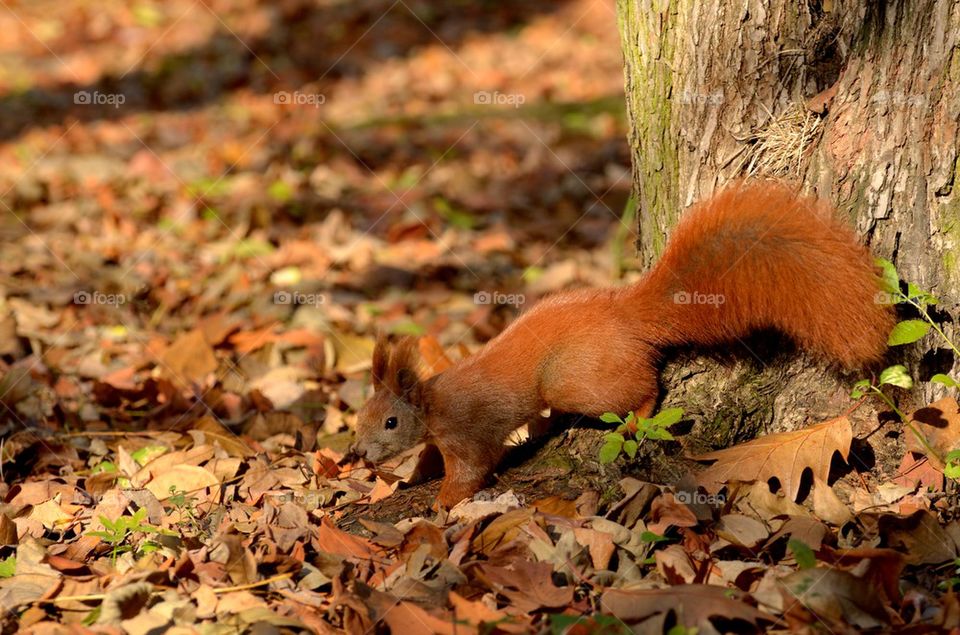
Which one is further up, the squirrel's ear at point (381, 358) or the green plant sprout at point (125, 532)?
the squirrel's ear at point (381, 358)

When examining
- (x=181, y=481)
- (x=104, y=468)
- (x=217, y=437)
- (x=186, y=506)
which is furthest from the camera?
(x=217, y=437)

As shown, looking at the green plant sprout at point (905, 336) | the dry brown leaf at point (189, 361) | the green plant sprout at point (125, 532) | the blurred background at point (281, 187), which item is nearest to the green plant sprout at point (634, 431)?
the green plant sprout at point (905, 336)

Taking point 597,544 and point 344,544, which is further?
point 344,544

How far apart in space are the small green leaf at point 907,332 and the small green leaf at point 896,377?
0.12 metres

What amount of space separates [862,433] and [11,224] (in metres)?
4.74

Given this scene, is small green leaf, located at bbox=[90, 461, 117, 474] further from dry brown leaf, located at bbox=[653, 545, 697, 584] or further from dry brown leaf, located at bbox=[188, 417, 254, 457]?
dry brown leaf, located at bbox=[653, 545, 697, 584]

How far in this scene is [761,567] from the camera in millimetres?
2199

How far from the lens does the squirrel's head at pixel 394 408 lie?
9.62ft

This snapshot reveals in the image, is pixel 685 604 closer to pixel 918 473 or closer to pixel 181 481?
pixel 918 473

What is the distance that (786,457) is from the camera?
2.52m

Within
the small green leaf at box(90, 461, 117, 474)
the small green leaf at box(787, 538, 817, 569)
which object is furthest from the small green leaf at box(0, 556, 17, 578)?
the small green leaf at box(787, 538, 817, 569)

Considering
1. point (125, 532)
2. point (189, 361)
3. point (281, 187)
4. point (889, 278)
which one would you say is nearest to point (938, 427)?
point (889, 278)

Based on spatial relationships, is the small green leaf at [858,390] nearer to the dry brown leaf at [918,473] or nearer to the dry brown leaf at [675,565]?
the dry brown leaf at [918,473]

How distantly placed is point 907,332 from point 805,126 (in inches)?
24.3
